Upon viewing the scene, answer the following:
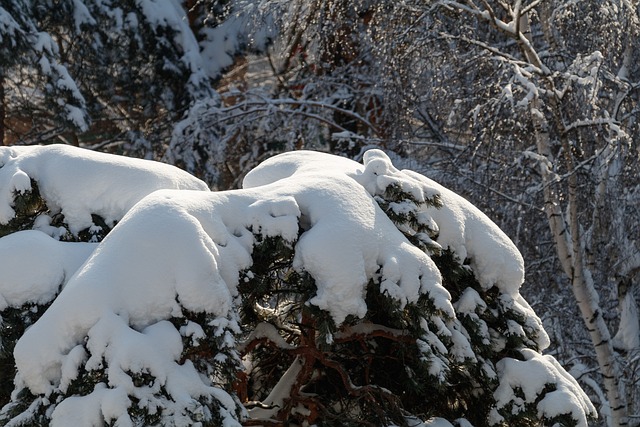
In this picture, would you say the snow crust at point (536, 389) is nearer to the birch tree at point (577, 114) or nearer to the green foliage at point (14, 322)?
the green foliage at point (14, 322)

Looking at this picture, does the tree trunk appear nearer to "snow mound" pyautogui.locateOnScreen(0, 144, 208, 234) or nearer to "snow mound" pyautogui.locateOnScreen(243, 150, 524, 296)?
"snow mound" pyautogui.locateOnScreen(243, 150, 524, 296)

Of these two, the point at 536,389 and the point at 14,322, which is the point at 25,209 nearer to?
the point at 14,322

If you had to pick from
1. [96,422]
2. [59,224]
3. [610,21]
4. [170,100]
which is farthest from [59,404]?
[170,100]

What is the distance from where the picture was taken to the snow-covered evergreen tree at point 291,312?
2660 mm

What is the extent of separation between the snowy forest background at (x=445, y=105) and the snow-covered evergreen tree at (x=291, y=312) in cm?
212

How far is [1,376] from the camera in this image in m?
3.09

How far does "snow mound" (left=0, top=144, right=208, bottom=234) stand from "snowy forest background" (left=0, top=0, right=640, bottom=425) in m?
2.67

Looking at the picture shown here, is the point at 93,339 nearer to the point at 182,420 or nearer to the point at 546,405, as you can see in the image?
the point at 182,420

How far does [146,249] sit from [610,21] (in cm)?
425

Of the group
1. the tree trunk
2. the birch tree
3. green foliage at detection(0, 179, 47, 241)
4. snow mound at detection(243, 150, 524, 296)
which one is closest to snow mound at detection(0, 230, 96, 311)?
green foliage at detection(0, 179, 47, 241)

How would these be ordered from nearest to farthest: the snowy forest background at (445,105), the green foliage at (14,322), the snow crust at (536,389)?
the green foliage at (14,322), the snow crust at (536,389), the snowy forest background at (445,105)

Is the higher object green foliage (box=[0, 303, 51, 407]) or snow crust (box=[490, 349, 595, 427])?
green foliage (box=[0, 303, 51, 407])

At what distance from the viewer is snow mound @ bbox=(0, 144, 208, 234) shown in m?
3.28

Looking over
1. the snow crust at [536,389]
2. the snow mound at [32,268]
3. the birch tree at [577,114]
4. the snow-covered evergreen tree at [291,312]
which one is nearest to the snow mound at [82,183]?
the snow-covered evergreen tree at [291,312]
